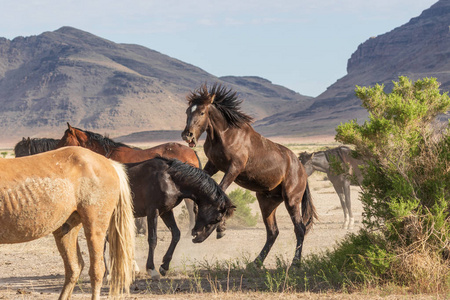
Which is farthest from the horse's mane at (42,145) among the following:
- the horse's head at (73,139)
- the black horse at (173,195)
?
the black horse at (173,195)

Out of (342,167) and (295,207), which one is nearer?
(295,207)

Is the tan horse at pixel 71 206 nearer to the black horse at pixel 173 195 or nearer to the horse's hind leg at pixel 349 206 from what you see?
the black horse at pixel 173 195

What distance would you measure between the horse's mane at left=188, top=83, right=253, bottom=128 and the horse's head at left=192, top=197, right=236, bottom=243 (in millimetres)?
1207

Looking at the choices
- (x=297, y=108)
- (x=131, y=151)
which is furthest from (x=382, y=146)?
(x=297, y=108)

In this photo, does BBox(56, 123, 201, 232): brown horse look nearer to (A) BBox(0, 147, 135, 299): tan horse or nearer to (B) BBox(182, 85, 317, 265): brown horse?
(B) BBox(182, 85, 317, 265): brown horse

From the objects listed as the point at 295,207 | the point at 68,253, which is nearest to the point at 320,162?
the point at 295,207

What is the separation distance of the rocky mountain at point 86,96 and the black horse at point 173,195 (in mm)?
126438

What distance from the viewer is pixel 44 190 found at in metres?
5.75

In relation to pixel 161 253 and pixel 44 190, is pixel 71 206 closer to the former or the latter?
pixel 44 190

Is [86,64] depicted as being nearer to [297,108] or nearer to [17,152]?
[297,108]

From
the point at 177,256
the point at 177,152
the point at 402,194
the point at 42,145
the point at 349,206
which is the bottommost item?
the point at 177,256

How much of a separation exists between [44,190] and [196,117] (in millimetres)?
3004

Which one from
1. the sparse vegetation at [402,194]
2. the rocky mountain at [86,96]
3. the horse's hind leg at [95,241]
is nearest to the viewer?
the horse's hind leg at [95,241]

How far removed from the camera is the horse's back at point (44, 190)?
5.64 meters
